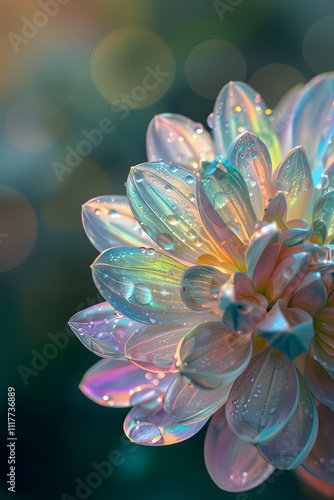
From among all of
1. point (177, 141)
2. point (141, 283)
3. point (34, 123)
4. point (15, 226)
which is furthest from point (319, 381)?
point (34, 123)

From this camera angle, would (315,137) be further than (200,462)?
No

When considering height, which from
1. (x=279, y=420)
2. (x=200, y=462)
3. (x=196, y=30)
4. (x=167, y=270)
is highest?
(x=196, y=30)

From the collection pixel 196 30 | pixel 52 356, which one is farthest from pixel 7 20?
pixel 52 356

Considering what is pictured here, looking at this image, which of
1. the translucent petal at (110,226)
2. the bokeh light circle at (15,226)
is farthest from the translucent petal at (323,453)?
the bokeh light circle at (15,226)

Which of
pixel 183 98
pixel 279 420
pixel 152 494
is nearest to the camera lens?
pixel 279 420

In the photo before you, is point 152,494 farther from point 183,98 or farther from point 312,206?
point 183,98

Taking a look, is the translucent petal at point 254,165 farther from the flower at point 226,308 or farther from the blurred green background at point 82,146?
the blurred green background at point 82,146

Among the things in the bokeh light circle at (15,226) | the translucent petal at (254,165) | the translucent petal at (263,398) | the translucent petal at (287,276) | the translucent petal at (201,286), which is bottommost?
the translucent petal at (263,398)
